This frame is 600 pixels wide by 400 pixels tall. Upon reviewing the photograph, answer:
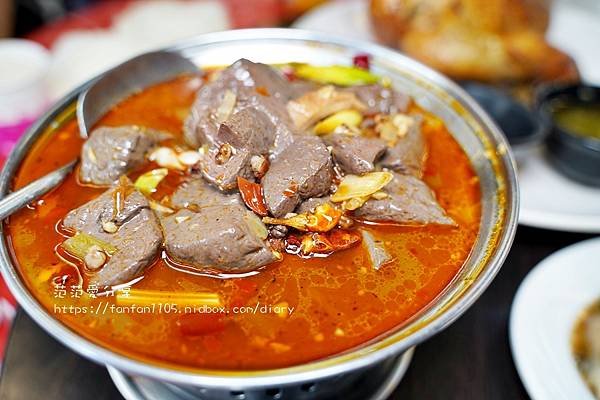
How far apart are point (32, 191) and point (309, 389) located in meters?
1.18

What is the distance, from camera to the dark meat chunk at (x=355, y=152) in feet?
6.90

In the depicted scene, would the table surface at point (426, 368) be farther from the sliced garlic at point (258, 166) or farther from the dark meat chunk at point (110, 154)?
the sliced garlic at point (258, 166)

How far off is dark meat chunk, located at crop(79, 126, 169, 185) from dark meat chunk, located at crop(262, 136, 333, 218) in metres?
0.53

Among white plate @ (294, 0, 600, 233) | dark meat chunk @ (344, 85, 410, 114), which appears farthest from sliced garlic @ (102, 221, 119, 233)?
white plate @ (294, 0, 600, 233)

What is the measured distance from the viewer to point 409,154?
2.26m

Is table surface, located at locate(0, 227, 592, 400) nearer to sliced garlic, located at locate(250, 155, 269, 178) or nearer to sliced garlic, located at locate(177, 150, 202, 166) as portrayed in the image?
sliced garlic, located at locate(177, 150, 202, 166)

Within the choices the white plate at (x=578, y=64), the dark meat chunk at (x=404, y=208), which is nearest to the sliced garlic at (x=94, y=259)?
the dark meat chunk at (x=404, y=208)

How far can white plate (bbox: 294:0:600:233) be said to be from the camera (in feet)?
9.09

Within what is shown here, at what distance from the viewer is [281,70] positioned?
280 centimetres

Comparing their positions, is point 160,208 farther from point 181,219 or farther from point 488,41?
point 488,41

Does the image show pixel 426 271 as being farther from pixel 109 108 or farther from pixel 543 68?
pixel 543 68

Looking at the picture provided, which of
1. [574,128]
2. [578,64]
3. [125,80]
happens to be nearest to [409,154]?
[125,80]

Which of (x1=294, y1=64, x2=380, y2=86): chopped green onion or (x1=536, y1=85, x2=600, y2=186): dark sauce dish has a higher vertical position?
(x1=294, y1=64, x2=380, y2=86): chopped green onion
